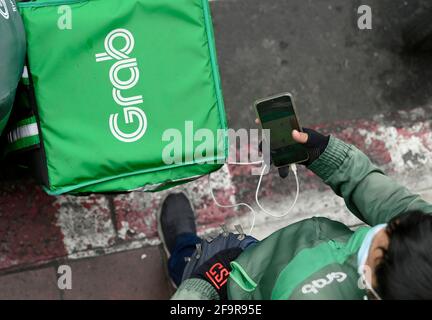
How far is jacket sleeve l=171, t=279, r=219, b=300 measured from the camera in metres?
1.28

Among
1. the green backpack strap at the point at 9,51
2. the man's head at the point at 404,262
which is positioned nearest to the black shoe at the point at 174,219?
the green backpack strap at the point at 9,51

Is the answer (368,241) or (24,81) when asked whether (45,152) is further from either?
(368,241)

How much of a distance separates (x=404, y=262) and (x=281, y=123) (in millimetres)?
685

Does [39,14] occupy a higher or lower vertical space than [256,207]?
higher

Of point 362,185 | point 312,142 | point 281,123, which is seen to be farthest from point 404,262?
point 281,123

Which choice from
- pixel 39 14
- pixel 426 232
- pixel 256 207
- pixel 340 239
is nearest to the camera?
pixel 426 232

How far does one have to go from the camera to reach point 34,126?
134 centimetres

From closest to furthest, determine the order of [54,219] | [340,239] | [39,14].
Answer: [340,239] → [39,14] → [54,219]

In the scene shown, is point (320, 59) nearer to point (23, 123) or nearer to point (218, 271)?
point (218, 271)

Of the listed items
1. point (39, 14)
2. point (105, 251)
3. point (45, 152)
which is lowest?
point (105, 251)

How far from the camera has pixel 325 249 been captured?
1.08 metres
